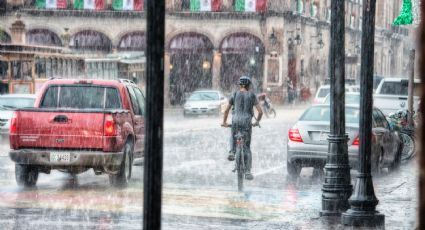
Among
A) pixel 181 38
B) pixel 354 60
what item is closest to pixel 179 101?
pixel 181 38

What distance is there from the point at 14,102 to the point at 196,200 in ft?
45.5

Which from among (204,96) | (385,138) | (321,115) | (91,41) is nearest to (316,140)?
(321,115)

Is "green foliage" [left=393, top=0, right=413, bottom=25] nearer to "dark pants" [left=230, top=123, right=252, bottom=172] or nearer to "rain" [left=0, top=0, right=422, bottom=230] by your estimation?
"rain" [left=0, top=0, right=422, bottom=230]

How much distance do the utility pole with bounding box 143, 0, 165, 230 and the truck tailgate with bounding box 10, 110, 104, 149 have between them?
1049 centimetres

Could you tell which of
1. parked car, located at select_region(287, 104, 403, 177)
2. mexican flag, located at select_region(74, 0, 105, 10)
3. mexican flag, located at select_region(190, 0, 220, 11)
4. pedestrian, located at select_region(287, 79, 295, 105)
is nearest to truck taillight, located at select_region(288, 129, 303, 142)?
parked car, located at select_region(287, 104, 403, 177)

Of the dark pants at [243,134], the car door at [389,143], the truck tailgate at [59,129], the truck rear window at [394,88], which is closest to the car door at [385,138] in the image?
the car door at [389,143]

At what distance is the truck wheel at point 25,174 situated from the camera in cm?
1448

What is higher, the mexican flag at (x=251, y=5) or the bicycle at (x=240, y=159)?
the mexican flag at (x=251, y=5)

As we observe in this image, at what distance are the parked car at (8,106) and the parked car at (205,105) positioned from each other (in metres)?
21.1

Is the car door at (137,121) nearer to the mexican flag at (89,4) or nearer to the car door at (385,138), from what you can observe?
the car door at (385,138)

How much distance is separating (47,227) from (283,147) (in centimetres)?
1563

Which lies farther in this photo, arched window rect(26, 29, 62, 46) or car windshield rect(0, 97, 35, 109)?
arched window rect(26, 29, 62, 46)

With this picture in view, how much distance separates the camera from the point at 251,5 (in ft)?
206

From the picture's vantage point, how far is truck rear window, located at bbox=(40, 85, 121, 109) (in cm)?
1541
